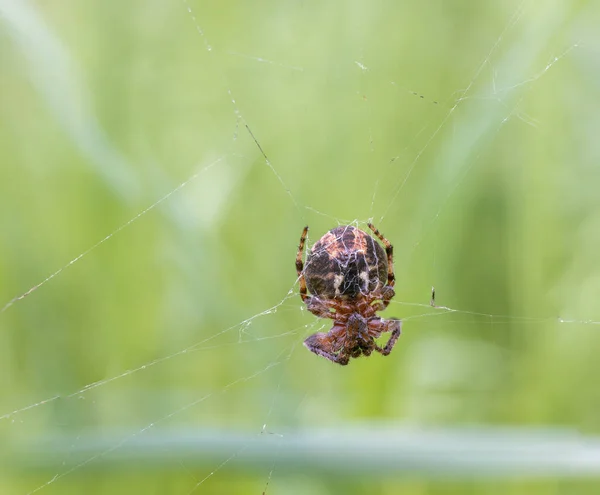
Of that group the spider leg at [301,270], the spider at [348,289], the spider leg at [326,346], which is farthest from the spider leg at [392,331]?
the spider leg at [301,270]

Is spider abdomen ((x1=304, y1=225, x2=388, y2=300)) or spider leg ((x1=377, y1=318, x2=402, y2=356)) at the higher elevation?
spider abdomen ((x1=304, y1=225, x2=388, y2=300))

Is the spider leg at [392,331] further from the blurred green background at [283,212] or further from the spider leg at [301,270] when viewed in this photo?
the spider leg at [301,270]

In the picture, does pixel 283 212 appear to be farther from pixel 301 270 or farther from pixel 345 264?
pixel 345 264

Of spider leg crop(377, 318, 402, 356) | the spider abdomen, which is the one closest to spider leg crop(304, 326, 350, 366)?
spider leg crop(377, 318, 402, 356)

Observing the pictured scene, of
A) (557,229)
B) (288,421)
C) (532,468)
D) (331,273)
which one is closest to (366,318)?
(331,273)

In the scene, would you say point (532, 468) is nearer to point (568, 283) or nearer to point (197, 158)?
point (568, 283)

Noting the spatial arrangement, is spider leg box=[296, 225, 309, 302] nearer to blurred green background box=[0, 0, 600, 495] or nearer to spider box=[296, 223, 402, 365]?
spider box=[296, 223, 402, 365]
